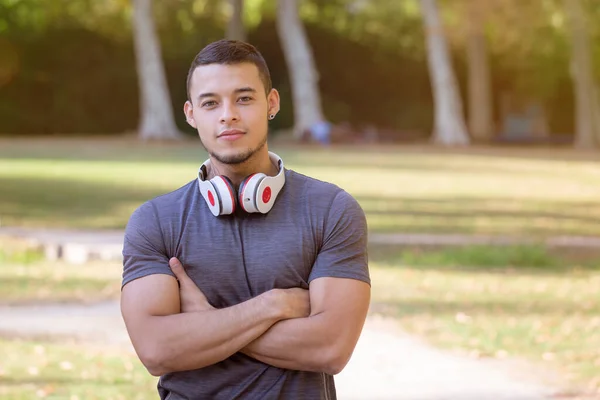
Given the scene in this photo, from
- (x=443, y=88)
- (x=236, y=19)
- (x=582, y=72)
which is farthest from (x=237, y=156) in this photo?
(x=582, y=72)

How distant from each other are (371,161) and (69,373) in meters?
26.0

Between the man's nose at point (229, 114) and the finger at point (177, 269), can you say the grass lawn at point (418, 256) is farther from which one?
the man's nose at point (229, 114)

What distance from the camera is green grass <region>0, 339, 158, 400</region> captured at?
7.51 m

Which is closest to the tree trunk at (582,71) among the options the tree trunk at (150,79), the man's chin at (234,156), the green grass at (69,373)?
the tree trunk at (150,79)

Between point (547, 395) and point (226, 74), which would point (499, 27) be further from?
point (226, 74)

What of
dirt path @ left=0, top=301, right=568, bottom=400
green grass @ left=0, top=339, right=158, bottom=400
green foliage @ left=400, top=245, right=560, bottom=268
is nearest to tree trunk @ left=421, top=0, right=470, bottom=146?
green foliage @ left=400, top=245, right=560, bottom=268

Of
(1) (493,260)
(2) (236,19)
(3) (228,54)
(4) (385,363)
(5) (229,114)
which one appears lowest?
(4) (385,363)

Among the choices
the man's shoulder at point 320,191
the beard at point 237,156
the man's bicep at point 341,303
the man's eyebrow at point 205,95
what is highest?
the man's eyebrow at point 205,95

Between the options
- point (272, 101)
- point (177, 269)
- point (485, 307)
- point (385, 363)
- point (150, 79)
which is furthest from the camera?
point (150, 79)

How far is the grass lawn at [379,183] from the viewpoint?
18.6 metres

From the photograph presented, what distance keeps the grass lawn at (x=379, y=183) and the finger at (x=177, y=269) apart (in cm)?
1292

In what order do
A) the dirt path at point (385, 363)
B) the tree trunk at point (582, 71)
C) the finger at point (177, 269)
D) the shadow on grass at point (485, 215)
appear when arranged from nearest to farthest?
the finger at point (177, 269) → the dirt path at point (385, 363) → the shadow on grass at point (485, 215) → the tree trunk at point (582, 71)

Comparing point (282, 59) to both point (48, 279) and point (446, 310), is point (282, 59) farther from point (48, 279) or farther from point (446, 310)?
point (446, 310)

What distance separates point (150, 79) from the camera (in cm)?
4266
